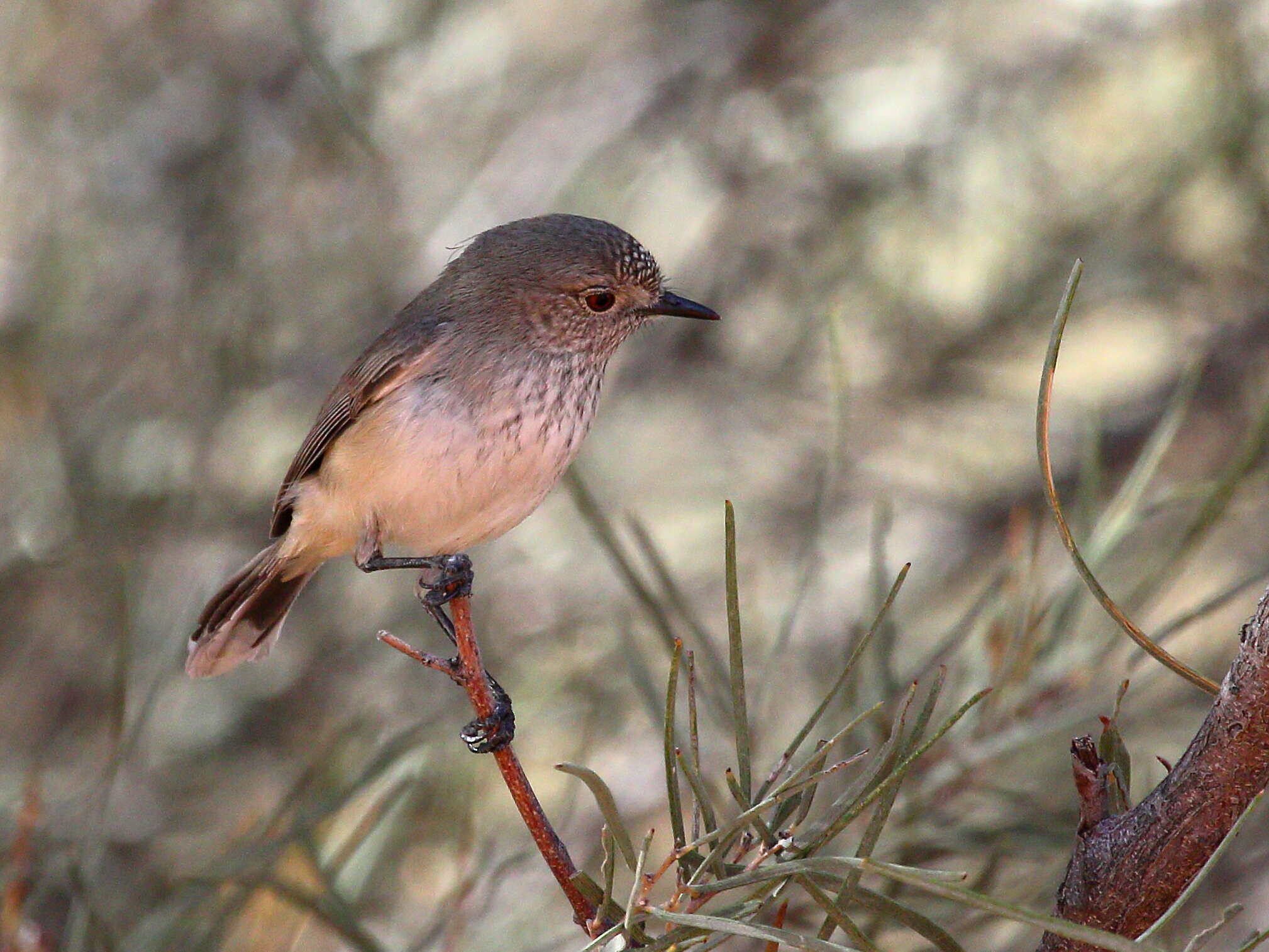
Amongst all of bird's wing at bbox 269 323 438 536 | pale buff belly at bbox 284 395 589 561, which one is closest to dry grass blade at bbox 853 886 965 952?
pale buff belly at bbox 284 395 589 561

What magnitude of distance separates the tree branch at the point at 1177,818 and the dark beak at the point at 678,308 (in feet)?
4.12

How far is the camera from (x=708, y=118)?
317cm

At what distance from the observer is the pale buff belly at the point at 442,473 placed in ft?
6.97

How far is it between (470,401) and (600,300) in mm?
311

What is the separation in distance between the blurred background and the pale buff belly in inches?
16.7

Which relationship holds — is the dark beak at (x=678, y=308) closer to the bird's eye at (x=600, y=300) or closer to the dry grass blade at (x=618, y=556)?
the bird's eye at (x=600, y=300)

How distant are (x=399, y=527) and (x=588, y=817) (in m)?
0.84

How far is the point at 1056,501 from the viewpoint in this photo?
1063 millimetres

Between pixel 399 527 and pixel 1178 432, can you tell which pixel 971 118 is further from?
pixel 399 527

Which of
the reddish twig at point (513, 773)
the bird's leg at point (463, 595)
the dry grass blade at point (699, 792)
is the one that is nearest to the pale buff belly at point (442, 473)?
the bird's leg at point (463, 595)

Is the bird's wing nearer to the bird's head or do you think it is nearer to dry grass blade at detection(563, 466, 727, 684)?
the bird's head

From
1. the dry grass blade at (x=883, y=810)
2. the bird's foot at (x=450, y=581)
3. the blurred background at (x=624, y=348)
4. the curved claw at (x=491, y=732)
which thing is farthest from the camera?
the blurred background at (x=624, y=348)

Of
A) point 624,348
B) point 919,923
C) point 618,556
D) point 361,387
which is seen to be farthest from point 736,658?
point 624,348

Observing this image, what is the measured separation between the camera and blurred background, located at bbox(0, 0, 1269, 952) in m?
2.76
